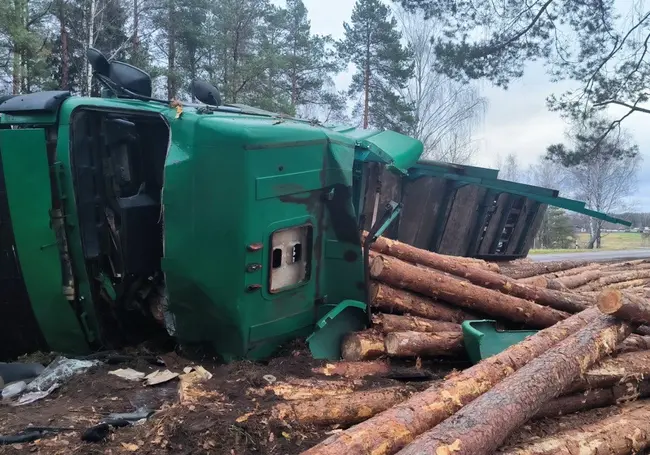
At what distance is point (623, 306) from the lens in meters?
3.90

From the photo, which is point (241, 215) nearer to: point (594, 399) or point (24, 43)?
point (594, 399)

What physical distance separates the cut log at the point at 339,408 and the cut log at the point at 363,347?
0.74 metres

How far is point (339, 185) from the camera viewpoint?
423 cm

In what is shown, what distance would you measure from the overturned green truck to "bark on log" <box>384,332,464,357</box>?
41 cm

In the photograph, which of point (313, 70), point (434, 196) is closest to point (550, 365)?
point (434, 196)

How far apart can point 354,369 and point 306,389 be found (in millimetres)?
608

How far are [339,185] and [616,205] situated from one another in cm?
4473

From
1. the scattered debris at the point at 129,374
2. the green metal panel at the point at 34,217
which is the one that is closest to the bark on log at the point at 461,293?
the scattered debris at the point at 129,374

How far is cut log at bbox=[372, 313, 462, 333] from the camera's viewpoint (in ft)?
15.1

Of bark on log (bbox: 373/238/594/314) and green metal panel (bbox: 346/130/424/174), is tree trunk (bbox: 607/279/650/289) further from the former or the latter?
green metal panel (bbox: 346/130/424/174)

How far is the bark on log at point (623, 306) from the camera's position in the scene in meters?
3.90

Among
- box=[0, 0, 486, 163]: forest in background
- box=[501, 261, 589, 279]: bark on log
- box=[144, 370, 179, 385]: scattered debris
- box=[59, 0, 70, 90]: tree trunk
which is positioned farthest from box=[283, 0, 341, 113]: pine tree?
box=[144, 370, 179, 385]: scattered debris

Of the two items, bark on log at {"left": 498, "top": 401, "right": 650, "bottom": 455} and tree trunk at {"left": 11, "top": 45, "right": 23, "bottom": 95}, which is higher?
tree trunk at {"left": 11, "top": 45, "right": 23, "bottom": 95}

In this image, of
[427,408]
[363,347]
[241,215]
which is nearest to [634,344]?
[363,347]
